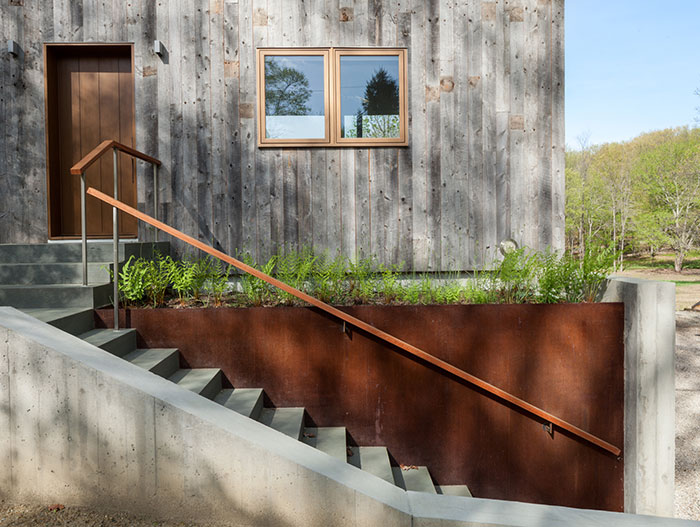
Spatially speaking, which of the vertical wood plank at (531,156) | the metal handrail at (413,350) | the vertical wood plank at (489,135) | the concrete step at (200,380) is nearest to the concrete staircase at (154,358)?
the concrete step at (200,380)

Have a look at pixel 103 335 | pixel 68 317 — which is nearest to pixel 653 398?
pixel 103 335

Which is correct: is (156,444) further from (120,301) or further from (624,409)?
(624,409)

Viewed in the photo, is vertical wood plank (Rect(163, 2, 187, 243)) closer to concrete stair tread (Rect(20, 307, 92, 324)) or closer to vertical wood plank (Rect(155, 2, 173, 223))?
vertical wood plank (Rect(155, 2, 173, 223))

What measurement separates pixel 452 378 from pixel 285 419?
137 centimetres

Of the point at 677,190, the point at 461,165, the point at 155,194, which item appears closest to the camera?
the point at 155,194

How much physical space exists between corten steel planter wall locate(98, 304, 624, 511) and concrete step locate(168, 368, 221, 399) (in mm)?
118

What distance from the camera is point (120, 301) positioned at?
3.77 m

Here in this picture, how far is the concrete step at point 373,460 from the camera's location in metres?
3.09

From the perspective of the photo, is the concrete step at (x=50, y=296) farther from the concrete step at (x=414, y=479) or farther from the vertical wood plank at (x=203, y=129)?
the concrete step at (x=414, y=479)

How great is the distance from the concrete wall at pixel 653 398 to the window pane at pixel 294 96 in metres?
3.66

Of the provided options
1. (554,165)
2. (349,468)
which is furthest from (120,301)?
(554,165)

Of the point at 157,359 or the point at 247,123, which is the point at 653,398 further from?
the point at 247,123

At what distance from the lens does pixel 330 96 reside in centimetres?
508

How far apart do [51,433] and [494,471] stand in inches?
125
